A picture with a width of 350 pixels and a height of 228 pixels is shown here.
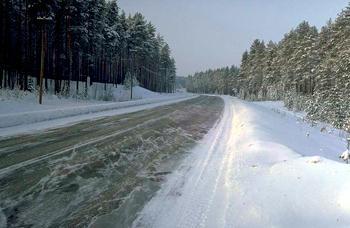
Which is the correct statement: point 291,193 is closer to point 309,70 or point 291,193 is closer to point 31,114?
point 31,114

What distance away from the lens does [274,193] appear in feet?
19.4

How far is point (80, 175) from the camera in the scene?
22.3ft

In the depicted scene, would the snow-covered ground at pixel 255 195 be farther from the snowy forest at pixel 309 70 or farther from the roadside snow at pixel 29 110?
the snowy forest at pixel 309 70

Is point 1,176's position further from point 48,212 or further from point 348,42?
point 348,42

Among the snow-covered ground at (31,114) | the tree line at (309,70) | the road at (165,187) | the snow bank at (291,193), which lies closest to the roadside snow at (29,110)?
the snow-covered ground at (31,114)

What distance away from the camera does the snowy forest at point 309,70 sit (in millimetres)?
28892

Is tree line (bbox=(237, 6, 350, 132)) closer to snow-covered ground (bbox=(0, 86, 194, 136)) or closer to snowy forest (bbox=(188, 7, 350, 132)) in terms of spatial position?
snowy forest (bbox=(188, 7, 350, 132))

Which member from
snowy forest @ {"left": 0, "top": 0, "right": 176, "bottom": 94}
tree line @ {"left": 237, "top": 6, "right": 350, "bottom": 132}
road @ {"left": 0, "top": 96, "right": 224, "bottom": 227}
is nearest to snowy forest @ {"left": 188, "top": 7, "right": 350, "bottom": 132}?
tree line @ {"left": 237, "top": 6, "right": 350, "bottom": 132}

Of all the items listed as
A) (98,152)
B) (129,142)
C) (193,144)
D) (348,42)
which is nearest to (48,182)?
(98,152)

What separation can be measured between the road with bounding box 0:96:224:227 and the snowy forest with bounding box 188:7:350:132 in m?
14.1

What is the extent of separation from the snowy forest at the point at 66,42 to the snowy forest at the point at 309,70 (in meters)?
20.7

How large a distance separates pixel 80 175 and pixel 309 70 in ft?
194

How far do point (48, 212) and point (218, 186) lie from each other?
2.96 metres

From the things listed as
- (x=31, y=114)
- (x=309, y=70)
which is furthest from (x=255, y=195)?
(x=309, y=70)
